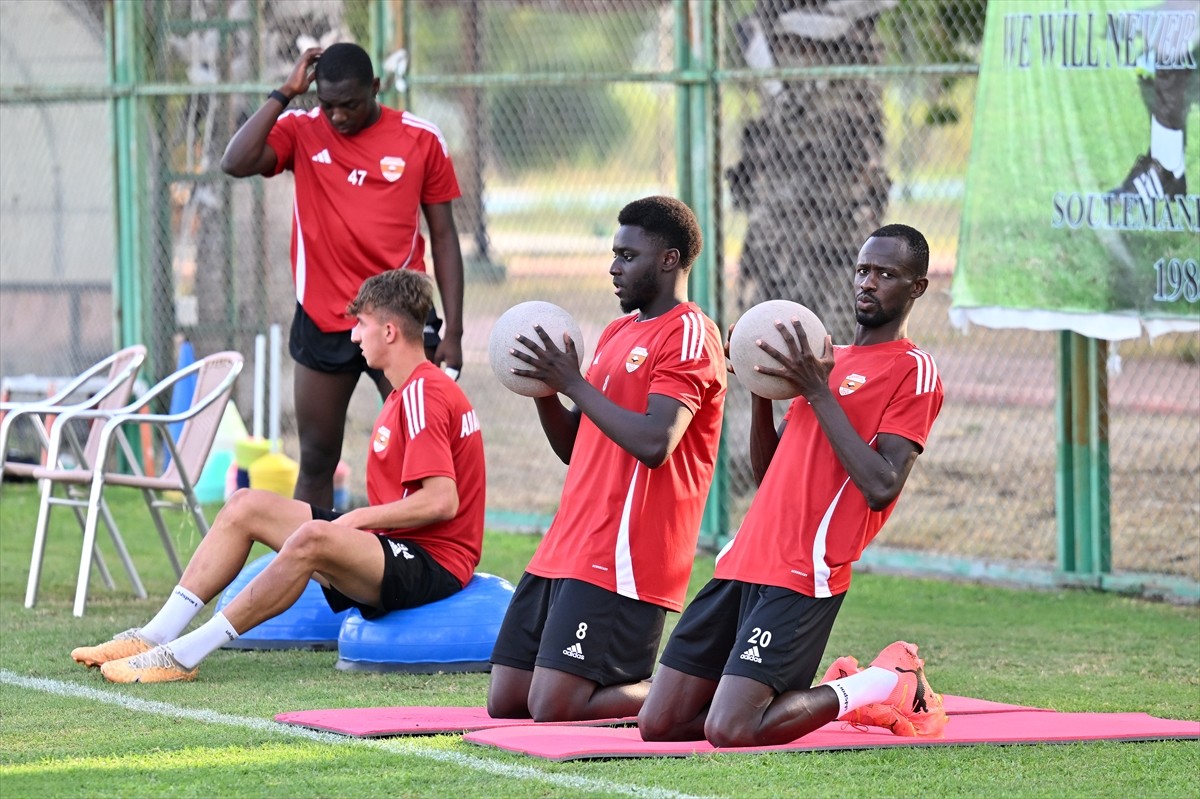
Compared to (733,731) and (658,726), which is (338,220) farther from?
(733,731)

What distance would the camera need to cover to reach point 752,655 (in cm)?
515

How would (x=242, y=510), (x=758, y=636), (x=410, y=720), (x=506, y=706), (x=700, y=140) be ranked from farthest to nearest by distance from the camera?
(x=700, y=140) → (x=242, y=510) → (x=506, y=706) → (x=410, y=720) → (x=758, y=636)

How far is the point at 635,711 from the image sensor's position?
5688 millimetres

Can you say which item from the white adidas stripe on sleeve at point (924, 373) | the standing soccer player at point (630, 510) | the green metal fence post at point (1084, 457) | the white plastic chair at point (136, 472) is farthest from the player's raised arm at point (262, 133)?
the green metal fence post at point (1084, 457)

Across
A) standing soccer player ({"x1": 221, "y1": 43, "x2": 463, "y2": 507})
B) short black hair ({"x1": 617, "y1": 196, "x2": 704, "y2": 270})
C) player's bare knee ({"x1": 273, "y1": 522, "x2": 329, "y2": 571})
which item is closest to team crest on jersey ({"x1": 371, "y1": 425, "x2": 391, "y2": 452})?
player's bare knee ({"x1": 273, "y1": 522, "x2": 329, "y2": 571})

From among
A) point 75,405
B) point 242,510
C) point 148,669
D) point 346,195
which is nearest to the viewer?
point 148,669

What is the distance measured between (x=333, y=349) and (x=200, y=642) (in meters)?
1.80

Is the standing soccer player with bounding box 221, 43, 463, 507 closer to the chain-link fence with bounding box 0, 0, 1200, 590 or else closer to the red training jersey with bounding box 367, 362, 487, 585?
the red training jersey with bounding box 367, 362, 487, 585

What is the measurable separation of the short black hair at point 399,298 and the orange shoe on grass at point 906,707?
2327 mm

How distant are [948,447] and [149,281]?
5.45m

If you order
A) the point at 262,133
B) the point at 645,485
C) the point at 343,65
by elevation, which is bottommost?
the point at 645,485

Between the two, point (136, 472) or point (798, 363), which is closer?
point (798, 363)

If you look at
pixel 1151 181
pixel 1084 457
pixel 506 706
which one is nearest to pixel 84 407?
pixel 506 706

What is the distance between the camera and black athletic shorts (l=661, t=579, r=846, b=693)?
5145 mm
